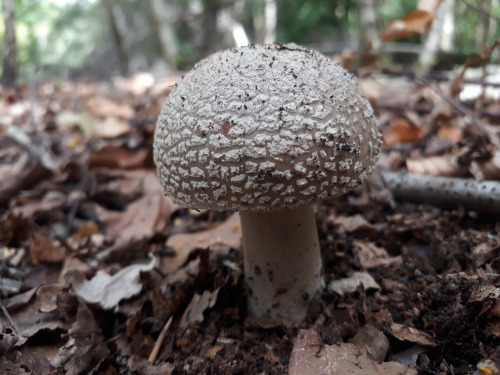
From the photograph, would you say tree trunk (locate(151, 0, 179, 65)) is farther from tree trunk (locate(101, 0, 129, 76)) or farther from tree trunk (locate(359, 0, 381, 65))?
tree trunk (locate(359, 0, 381, 65))

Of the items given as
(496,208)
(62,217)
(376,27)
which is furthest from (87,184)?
(376,27)

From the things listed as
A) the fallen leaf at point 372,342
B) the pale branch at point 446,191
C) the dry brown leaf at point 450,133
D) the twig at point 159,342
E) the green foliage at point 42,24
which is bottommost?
the twig at point 159,342

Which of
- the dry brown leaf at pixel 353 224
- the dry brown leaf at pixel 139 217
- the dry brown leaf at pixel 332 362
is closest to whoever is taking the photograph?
the dry brown leaf at pixel 332 362

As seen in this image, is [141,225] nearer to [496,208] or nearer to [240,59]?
[240,59]

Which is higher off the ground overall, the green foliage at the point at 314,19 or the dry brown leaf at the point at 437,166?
the green foliage at the point at 314,19

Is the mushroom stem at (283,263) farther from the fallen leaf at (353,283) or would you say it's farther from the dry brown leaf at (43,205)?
the dry brown leaf at (43,205)

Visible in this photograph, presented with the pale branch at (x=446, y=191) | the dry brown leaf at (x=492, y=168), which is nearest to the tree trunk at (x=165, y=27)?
the pale branch at (x=446, y=191)
